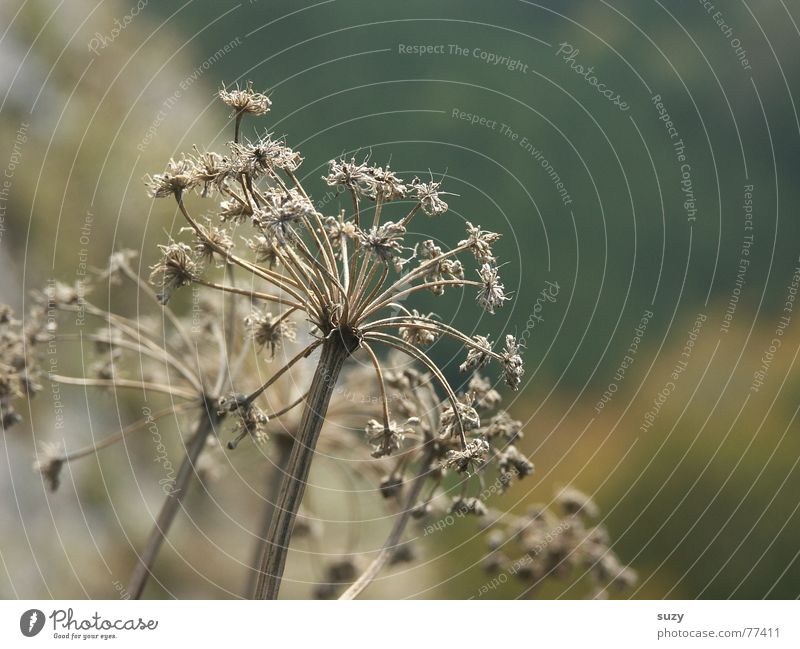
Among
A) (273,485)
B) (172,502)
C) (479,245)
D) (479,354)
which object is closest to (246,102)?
(479,245)

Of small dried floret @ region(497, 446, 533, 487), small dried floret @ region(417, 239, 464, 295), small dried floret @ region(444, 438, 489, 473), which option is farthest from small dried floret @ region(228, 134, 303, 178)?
small dried floret @ region(497, 446, 533, 487)

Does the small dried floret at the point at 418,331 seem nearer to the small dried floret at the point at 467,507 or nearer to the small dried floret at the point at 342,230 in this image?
the small dried floret at the point at 342,230

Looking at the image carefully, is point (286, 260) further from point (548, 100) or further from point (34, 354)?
point (548, 100)

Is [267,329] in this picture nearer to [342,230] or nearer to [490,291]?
[342,230]

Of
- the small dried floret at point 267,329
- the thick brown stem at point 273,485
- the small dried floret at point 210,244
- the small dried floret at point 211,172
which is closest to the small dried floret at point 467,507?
the small dried floret at point 267,329
